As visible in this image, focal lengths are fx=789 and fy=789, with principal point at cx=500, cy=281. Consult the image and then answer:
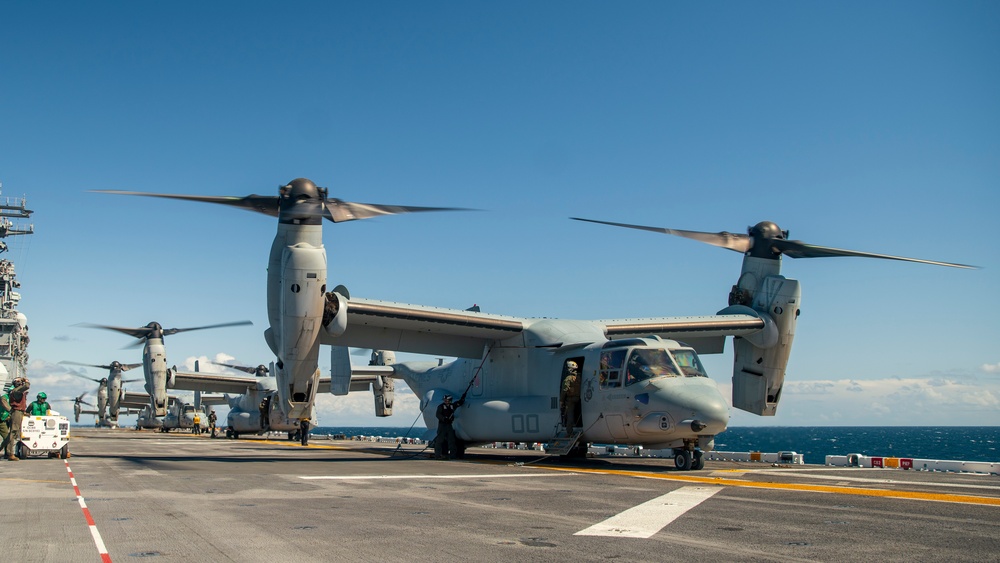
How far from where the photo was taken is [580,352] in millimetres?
19094

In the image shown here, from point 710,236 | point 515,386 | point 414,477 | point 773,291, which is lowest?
point 414,477

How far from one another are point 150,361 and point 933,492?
37.9m

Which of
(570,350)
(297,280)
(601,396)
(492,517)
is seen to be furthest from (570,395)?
(492,517)

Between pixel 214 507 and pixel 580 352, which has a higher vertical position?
pixel 580 352

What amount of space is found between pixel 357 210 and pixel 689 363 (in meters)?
8.84

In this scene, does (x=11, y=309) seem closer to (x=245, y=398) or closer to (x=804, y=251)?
(x=245, y=398)

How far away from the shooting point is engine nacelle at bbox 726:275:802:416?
22922 mm

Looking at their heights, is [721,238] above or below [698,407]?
above

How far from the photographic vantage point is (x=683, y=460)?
16.4m

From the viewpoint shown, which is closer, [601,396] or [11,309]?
[601,396]

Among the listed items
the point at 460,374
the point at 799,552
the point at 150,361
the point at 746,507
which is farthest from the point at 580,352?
the point at 150,361

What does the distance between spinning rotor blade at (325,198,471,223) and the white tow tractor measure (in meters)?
8.61

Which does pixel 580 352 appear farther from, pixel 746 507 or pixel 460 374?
pixel 746 507

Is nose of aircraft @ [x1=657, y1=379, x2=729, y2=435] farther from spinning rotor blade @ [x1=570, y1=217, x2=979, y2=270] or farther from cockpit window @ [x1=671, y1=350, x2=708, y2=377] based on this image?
spinning rotor blade @ [x1=570, y1=217, x2=979, y2=270]
